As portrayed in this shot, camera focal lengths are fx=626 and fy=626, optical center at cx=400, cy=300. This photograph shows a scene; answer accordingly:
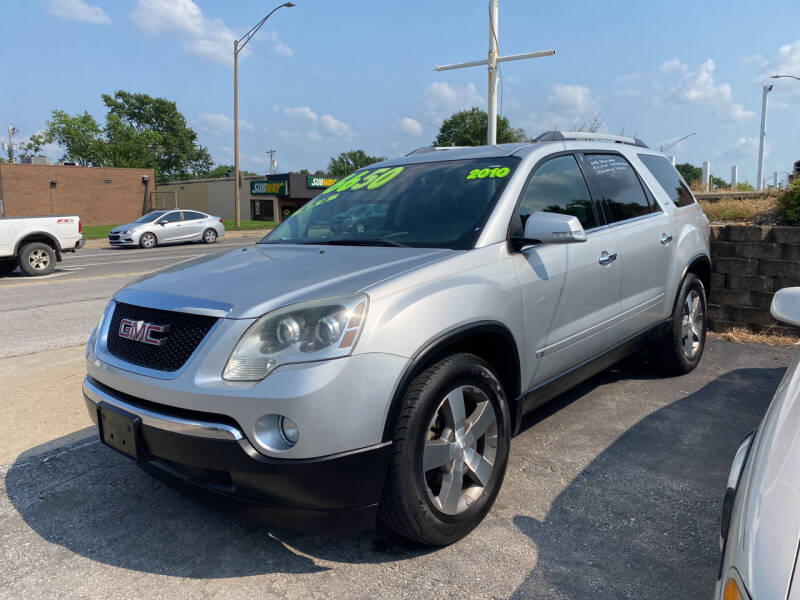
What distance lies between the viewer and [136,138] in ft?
282

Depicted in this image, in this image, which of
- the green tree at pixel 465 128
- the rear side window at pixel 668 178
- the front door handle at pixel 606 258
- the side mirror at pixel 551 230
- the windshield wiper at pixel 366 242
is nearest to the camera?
the side mirror at pixel 551 230

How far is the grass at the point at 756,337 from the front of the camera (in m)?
6.17

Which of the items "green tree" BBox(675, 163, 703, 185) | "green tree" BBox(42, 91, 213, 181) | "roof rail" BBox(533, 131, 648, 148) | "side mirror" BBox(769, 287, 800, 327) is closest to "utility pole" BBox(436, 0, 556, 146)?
"green tree" BBox(675, 163, 703, 185)

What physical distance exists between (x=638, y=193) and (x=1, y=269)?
13.9 meters

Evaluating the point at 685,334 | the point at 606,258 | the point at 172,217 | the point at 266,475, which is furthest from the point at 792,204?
the point at 172,217

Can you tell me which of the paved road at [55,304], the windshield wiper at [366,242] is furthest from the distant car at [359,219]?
the paved road at [55,304]

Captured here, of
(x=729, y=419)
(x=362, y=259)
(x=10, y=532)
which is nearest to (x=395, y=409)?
(x=362, y=259)

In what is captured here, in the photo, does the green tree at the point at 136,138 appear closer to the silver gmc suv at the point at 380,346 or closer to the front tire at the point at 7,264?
the front tire at the point at 7,264

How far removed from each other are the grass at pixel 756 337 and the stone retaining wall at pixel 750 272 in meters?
0.05

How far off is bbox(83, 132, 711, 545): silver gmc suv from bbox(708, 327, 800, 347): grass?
3.05m

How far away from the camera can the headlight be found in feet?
7.50

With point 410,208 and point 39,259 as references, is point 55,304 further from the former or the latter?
point 410,208

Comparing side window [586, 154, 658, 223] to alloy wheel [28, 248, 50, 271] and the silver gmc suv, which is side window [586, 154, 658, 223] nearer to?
the silver gmc suv

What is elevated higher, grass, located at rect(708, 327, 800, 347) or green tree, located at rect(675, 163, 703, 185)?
green tree, located at rect(675, 163, 703, 185)
